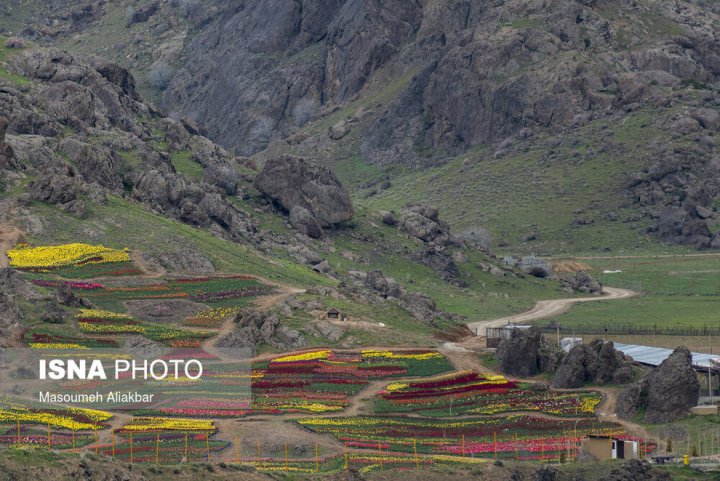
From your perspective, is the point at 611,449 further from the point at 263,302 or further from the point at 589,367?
the point at 263,302

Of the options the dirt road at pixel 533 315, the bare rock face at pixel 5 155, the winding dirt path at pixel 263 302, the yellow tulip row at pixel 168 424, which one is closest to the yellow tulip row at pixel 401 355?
the winding dirt path at pixel 263 302

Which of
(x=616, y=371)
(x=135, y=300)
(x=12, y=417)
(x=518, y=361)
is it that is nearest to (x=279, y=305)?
(x=135, y=300)

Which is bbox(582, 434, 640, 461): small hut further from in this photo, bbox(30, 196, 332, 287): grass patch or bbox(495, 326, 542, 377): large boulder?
bbox(30, 196, 332, 287): grass patch

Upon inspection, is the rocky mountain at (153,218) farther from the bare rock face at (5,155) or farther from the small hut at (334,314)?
the small hut at (334,314)

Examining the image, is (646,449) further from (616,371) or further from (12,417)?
(12,417)

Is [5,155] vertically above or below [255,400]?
above

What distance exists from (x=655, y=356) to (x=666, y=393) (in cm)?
2373

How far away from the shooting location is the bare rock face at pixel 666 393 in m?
110

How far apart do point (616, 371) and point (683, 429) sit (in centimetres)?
A: 1673

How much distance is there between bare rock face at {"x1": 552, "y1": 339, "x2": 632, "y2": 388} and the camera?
4833 inches

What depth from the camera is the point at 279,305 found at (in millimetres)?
147125

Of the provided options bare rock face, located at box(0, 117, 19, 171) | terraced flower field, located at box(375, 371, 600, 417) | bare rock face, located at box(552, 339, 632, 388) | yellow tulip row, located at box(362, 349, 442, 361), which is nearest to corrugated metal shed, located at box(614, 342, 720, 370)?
bare rock face, located at box(552, 339, 632, 388)

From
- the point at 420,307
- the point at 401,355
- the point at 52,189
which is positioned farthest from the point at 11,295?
the point at 420,307

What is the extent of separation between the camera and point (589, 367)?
123250mm
